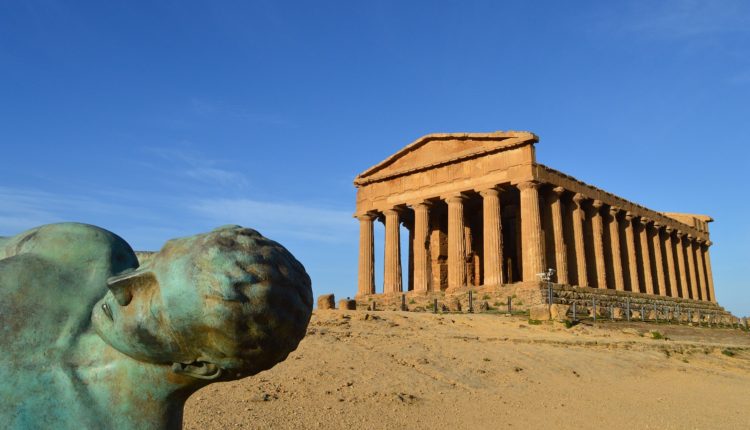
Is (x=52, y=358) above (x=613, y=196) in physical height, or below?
below

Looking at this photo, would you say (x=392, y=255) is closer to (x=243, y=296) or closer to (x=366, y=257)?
(x=366, y=257)

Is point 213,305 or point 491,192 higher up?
point 491,192

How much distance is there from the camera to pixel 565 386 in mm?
11617

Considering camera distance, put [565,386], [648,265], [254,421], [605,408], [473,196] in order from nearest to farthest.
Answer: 1. [254,421]
2. [605,408]
3. [565,386]
4. [473,196]
5. [648,265]

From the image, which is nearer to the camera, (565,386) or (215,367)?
(215,367)

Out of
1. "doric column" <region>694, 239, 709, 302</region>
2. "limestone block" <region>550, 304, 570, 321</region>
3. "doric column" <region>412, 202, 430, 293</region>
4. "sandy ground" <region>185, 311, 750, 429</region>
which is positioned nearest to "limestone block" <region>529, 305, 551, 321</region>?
"limestone block" <region>550, 304, 570, 321</region>

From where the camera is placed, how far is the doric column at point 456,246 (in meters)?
33.6

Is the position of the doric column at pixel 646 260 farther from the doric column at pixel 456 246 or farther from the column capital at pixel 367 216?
the column capital at pixel 367 216

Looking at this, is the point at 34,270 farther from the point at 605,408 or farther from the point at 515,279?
the point at 515,279

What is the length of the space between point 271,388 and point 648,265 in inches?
1506

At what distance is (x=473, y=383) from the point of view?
10961 mm

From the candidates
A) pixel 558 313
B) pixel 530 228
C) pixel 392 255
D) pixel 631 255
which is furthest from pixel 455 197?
pixel 558 313

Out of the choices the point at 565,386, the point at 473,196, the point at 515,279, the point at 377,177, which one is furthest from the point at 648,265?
the point at 565,386

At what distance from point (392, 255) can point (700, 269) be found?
30.9 meters
